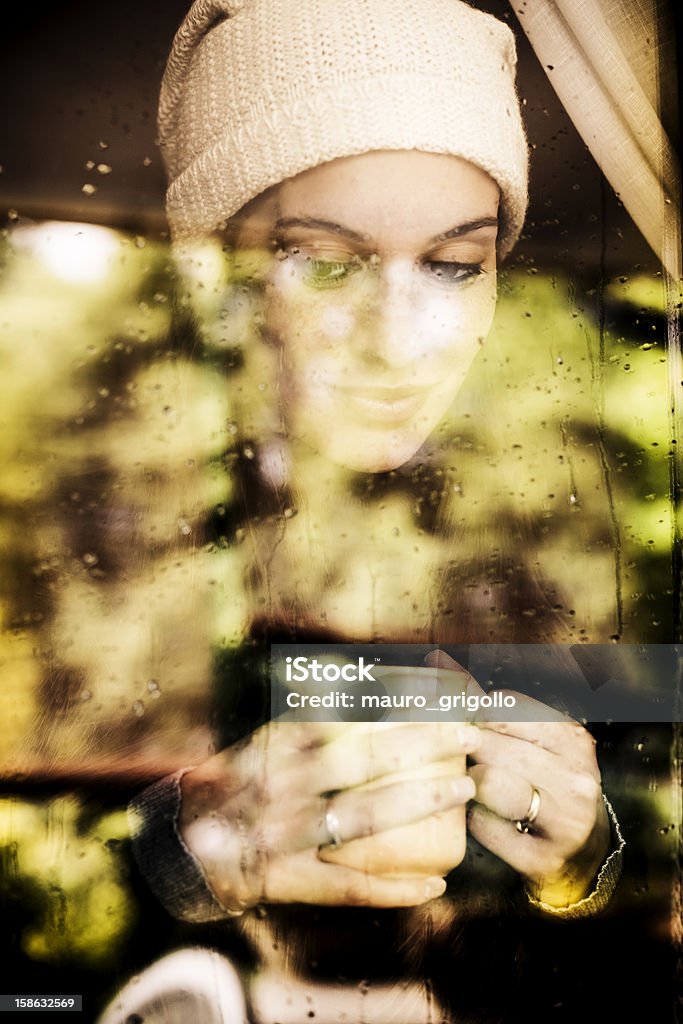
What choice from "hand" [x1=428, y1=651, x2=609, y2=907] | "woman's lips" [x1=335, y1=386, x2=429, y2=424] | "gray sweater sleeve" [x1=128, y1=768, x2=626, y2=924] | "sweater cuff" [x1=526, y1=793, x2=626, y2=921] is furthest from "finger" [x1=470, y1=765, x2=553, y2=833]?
"woman's lips" [x1=335, y1=386, x2=429, y2=424]

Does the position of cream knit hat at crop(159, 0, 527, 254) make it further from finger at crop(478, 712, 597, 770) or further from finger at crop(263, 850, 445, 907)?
finger at crop(263, 850, 445, 907)

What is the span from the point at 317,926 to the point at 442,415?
688mm

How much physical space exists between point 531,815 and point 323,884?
285 mm

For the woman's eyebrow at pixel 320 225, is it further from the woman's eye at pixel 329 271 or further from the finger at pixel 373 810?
the finger at pixel 373 810

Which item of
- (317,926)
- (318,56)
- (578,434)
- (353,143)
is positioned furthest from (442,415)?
(317,926)

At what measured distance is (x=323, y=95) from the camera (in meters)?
0.95

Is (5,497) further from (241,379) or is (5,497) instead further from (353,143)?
(353,143)

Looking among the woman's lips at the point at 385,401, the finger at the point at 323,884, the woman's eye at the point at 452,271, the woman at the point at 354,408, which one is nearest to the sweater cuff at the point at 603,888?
the woman at the point at 354,408

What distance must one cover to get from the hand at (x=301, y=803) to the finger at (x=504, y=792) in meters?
0.02

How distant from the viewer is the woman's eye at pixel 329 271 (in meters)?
1.00

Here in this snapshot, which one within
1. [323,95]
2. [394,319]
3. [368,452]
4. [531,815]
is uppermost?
[323,95]

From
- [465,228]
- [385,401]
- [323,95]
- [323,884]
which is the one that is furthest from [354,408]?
[323,884]

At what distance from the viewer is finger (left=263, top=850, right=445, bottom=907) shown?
1.01m

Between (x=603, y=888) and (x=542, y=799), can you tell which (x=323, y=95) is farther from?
(x=603, y=888)
